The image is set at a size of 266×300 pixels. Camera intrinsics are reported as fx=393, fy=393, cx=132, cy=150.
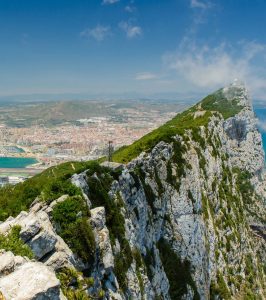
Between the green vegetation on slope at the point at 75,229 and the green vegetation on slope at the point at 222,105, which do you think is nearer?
the green vegetation on slope at the point at 75,229

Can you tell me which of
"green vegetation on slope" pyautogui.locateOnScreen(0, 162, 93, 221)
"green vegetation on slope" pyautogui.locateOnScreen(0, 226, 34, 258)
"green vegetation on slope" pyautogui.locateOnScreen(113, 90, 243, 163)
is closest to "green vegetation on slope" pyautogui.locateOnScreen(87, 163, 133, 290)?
"green vegetation on slope" pyautogui.locateOnScreen(0, 162, 93, 221)

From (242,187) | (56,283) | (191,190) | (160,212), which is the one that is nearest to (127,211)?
(160,212)

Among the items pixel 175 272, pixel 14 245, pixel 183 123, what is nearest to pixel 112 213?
pixel 14 245

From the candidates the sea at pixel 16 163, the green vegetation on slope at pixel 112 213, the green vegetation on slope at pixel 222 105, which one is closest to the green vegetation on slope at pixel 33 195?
the green vegetation on slope at pixel 112 213

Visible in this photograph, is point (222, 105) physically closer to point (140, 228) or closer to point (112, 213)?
point (140, 228)

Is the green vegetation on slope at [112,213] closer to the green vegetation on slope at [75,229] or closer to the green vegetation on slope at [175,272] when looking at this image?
the green vegetation on slope at [75,229]

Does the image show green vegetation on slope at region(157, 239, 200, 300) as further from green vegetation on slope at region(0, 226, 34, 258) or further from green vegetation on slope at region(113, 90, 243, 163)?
green vegetation on slope at region(0, 226, 34, 258)
